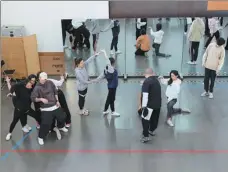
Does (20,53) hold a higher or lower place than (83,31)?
lower

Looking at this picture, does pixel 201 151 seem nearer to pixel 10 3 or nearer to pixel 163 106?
pixel 163 106

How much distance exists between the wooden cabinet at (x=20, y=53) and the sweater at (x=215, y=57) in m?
5.39

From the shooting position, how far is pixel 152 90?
5582 millimetres

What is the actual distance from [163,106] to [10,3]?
19.3 ft

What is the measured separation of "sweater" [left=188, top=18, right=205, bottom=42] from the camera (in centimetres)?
974

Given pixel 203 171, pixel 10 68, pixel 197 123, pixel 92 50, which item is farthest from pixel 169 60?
pixel 203 171

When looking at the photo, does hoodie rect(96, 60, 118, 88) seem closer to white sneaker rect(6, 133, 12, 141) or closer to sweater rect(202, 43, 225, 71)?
white sneaker rect(6, 133, 12, 141)

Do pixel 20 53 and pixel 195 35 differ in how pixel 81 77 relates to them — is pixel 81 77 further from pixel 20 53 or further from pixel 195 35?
pixel 195 35

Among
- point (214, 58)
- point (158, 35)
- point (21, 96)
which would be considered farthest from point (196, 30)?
point (21, 96)

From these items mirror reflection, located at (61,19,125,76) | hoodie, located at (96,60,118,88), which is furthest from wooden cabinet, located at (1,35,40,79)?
hoodie, located at (96,60,118,88)

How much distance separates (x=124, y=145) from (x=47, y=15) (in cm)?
555

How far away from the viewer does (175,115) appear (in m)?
7.31

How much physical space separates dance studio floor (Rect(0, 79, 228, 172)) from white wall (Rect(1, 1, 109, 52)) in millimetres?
2988

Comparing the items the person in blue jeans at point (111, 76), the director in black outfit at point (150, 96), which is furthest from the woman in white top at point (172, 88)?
the person in blue jeans at point (111, 76)
